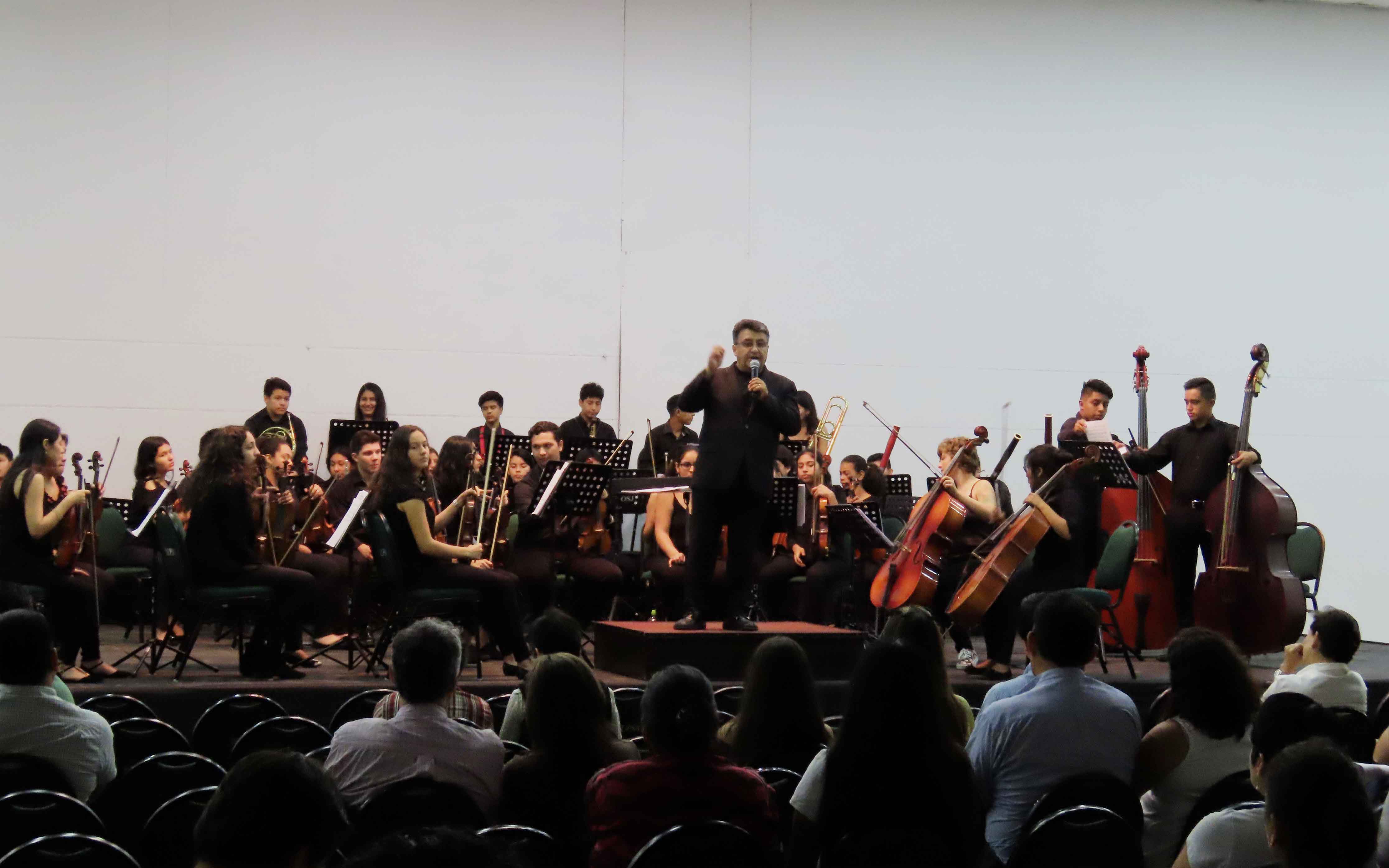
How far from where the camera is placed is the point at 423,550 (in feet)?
18.8

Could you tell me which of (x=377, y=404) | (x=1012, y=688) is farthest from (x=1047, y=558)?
(x=377, y=404)

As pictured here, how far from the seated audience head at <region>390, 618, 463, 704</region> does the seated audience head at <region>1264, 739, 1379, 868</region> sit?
1741 mm

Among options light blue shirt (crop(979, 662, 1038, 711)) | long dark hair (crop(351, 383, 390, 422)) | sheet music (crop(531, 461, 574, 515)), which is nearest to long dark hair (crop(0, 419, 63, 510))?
sheet music (crop(531, 461, 574, 515))

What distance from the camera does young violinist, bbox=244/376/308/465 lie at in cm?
818

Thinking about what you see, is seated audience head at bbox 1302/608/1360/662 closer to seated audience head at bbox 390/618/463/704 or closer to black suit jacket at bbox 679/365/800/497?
black suit jacket at bbox 679/365/800/497

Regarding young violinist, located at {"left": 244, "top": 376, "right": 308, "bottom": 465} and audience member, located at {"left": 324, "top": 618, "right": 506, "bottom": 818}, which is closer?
audience member, located at {"left": 324, "top": 618, "right": 506, "bottom": 818}

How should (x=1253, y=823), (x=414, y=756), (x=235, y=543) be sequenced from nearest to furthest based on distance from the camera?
(x=1253, y=823) < (x=414, y=756) < (x=235, y=543)

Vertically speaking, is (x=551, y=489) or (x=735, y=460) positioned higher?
(x=735, y=460)

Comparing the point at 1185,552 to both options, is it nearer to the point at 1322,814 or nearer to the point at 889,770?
the point at 889,770

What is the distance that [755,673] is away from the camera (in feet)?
10.5

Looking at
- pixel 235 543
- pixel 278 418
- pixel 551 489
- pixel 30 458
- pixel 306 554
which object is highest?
pixel 278 418

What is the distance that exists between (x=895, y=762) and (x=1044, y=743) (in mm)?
514

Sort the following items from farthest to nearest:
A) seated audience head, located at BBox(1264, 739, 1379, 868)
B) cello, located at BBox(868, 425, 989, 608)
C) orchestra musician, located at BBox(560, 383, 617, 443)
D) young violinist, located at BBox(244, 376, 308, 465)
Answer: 1. orchestra musician, located at BBox(560, 383, 617, 443)
2. young violinist, located at BBox(244, 376, 308, 465)
3. cello, located at BBox(868, 425, 989, 608)
4. seated audience head, located at BBox(1264, 739, 1379, 868)

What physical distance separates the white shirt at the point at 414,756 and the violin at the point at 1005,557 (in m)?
3.43
